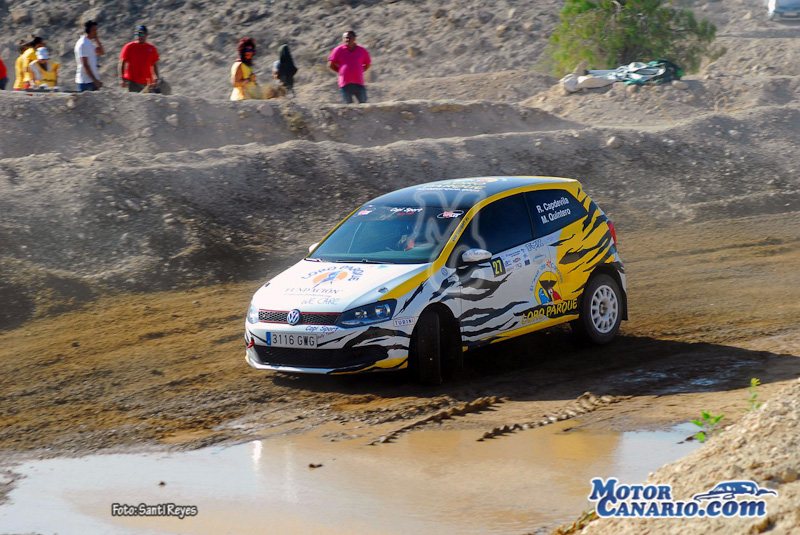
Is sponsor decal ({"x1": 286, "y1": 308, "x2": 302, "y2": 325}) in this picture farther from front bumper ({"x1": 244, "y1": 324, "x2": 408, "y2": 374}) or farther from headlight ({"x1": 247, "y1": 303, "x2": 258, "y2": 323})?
headlight ({"x1": 247, "y1": 303, "x2": 258, "y2": 323})

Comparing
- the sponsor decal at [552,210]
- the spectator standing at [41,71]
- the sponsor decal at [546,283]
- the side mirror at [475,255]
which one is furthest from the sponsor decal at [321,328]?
the spectator standing at [41,71]

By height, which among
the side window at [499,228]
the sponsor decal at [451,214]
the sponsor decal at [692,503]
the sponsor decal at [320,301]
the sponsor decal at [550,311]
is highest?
the sponsor decal at [451,214]

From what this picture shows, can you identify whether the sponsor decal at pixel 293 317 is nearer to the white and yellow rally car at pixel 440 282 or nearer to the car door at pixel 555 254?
the white and yellow rally car at pixel 440 282

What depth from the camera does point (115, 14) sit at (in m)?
34.2

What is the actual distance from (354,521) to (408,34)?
2985 cm

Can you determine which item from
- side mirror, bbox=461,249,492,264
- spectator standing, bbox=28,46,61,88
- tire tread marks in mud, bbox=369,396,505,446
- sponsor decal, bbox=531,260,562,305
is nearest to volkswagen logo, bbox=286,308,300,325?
tire tread marks in mud, bbox=369,396,505,446

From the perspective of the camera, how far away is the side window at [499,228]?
8555 mm

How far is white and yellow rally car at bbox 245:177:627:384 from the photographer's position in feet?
25.5

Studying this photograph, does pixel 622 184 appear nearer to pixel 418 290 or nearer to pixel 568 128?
pixel 568 128

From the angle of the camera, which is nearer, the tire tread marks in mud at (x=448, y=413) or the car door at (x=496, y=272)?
the tire tread marks in mud at (x=448, y=413)

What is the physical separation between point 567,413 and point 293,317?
2308 mm

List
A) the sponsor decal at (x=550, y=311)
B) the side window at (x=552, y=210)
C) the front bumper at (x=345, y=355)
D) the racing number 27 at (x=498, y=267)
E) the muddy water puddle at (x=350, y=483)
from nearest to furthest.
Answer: the muddy water puddle at (x=350, y=483)
the front bumper at (x=345, y=355)
the racing number 27 at (x=498, y=267)
the sponsor decal at (x=550, y=311)
the side window at (x=552, y=210)

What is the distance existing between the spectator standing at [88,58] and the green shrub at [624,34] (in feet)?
45.2

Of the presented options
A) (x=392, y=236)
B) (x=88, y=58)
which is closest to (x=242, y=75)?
(x=88, y=58)
